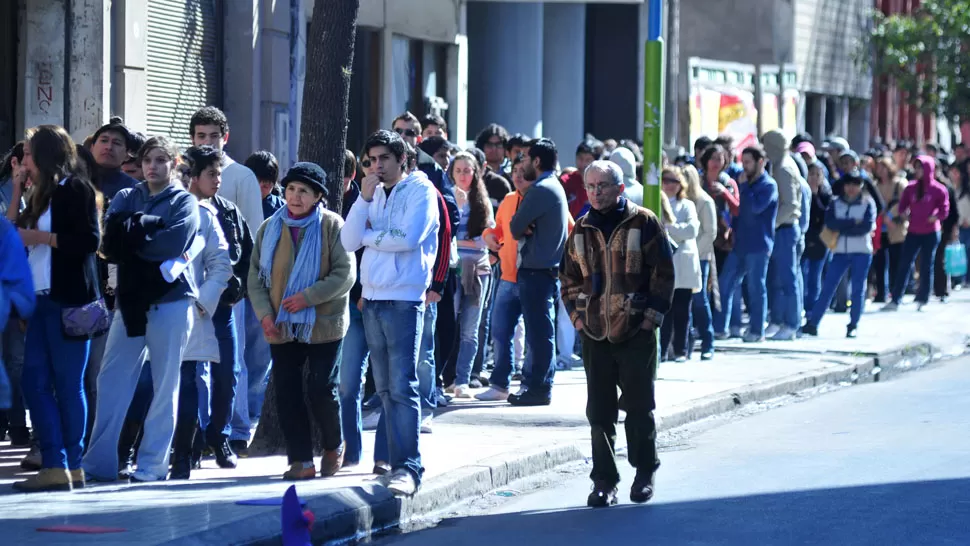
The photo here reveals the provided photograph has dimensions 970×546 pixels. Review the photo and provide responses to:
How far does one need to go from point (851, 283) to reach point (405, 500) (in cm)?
1064

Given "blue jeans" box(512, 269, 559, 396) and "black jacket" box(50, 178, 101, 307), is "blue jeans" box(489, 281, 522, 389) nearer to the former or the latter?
"blue jeans" box(512, 269, 559, 396)

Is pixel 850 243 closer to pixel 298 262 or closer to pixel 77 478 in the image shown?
pixel 298 262

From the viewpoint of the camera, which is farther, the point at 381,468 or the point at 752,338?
the point at 752,338

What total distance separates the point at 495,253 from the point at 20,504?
586cm

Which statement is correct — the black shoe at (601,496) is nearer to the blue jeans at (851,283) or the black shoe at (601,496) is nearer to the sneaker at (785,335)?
the sneaker at (785,335)

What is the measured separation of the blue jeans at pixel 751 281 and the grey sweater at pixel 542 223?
5.02 m

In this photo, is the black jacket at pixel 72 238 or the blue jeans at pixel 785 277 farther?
the blue jeans at pixel 785 277

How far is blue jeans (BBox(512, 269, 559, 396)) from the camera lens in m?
13.1

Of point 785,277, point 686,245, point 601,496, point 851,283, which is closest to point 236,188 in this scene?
point 601,496

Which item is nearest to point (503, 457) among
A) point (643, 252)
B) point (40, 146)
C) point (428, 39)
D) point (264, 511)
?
point (643, 252)

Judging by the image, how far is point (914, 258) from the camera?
889 inches

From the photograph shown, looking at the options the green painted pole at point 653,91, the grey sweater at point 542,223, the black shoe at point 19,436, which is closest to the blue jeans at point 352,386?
the black shoe at point 19,436

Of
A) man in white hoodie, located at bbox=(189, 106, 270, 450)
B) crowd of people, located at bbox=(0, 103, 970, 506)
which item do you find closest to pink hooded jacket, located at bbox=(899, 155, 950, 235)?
crowd of people, located at bbox=(0, 103, 970, 506)

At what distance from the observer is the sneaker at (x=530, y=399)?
13109mm
